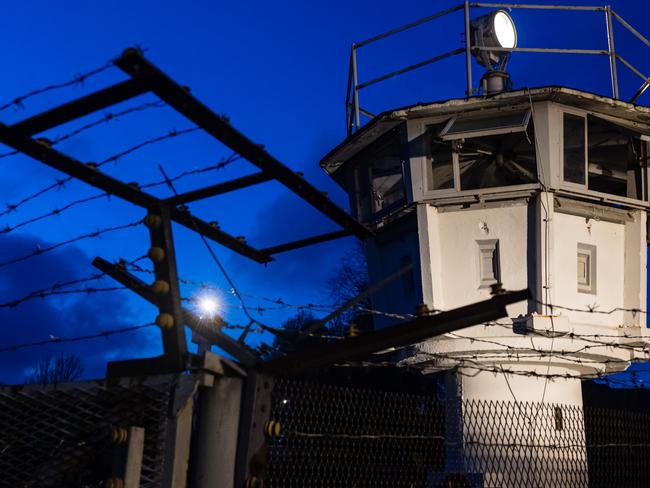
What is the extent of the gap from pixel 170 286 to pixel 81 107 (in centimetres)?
142

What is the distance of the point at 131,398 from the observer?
6039 mm

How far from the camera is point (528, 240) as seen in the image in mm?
14953

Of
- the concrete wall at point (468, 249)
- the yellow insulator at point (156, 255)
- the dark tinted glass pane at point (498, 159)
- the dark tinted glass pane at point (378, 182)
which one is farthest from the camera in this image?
the dark tinted glass pane at point (378, 182)

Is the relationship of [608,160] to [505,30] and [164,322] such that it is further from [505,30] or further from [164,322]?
[164,322]

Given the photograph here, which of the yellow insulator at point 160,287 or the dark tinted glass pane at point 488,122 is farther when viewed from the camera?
the dark tinted glass pane at point 488,122

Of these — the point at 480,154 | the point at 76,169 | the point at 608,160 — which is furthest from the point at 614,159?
the point at 76,169

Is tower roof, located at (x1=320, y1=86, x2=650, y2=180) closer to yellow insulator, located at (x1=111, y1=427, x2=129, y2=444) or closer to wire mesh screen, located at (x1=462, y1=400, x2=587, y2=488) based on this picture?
wire mesh screen, located at (x1=462, y1=400, x2=587, y2=488)

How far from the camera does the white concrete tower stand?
48.3 ft

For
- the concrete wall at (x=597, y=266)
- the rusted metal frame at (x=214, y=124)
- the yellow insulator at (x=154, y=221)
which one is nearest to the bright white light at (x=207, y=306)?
the yellow insulator at (x=154, y=221)

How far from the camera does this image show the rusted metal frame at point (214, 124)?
5.25 metres

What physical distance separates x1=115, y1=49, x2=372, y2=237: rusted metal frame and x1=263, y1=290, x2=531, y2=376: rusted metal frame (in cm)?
160

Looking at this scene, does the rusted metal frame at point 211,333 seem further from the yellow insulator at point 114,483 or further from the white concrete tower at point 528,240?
the white concrete tower at point 528,240

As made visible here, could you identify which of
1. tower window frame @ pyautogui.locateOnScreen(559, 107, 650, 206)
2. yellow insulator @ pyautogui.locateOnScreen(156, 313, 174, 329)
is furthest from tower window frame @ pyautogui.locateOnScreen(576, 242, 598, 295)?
yellow insulator @ pyautogui.locateOnScreen(156, 313, 174, 329)

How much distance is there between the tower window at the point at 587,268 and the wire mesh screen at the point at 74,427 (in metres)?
11.0
